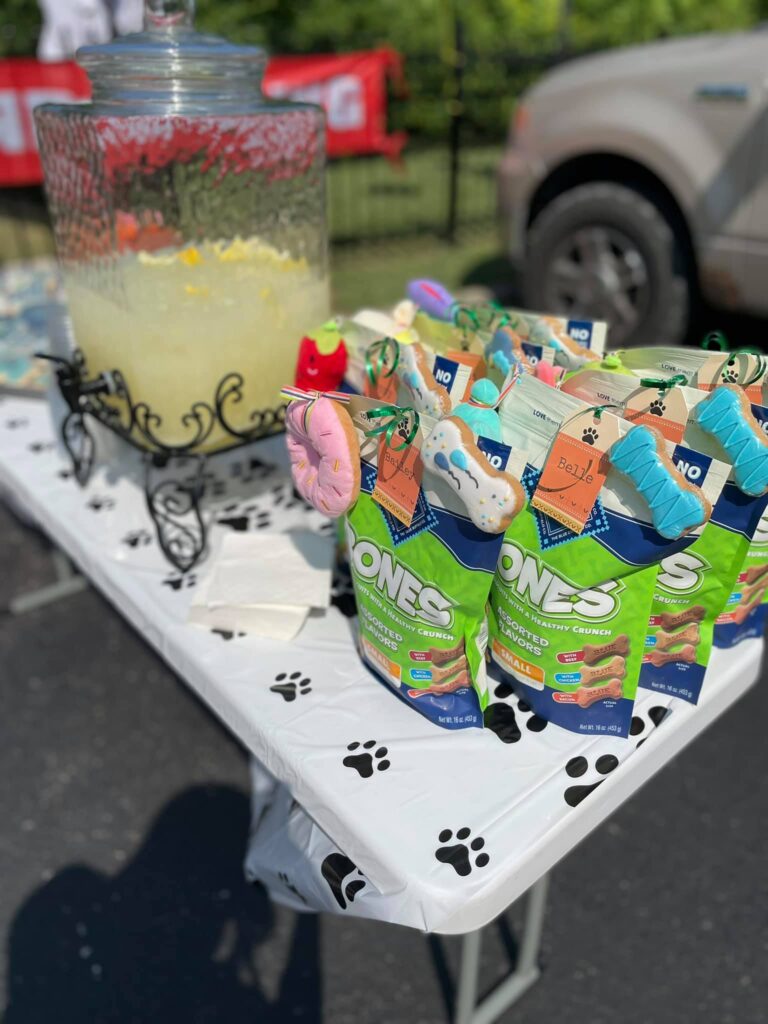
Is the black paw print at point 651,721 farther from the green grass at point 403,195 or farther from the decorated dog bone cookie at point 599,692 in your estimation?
the green grass at point 403,195

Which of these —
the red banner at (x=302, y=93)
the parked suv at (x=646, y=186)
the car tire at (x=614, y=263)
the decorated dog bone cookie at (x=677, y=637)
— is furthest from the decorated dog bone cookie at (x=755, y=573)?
the red banner at (x=302, y=93)

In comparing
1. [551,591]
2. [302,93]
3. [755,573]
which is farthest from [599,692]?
[302,93]

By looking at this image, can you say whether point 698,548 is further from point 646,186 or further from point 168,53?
point 646,186

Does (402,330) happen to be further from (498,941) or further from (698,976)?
(698,976)

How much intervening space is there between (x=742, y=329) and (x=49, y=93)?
4021 mm

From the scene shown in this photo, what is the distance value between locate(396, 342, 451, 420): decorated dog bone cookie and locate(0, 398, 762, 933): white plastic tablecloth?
0.34 metres

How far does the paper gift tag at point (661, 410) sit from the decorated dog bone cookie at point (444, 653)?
298 millimetres

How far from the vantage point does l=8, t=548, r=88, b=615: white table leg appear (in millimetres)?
2133

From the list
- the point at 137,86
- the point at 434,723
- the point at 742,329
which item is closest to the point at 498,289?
the point at 742,329

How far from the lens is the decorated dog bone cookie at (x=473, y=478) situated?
0.69 m

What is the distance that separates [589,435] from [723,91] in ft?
8.48

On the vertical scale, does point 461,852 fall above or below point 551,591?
below

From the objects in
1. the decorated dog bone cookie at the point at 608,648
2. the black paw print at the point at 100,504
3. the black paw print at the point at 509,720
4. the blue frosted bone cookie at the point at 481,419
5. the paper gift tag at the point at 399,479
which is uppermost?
the blue frosted bone cookie at the point at 481,419

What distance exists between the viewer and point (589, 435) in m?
0.75
